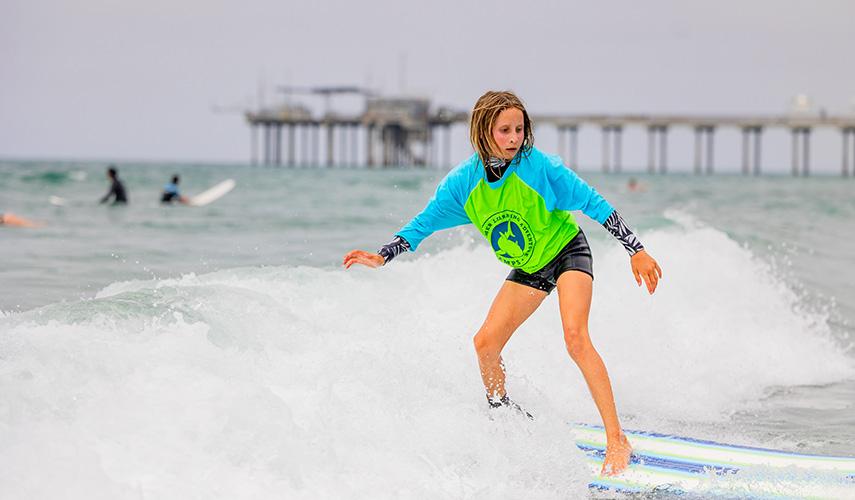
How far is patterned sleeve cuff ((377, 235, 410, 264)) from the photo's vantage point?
15.6ft

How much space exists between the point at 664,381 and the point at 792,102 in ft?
316

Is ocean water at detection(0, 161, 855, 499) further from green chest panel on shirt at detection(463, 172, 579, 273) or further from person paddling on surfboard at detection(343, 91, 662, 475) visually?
green chest panel on shirt at detection(463, 172, 579, 273)

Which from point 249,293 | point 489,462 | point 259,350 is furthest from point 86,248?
point 489,462

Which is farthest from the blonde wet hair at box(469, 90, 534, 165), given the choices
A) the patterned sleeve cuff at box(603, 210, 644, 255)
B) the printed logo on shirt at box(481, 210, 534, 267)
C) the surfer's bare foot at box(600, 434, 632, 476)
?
the surfer's bare foot at box(600, 434, 632, 476)

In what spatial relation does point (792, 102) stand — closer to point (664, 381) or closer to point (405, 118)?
point (405, 118)

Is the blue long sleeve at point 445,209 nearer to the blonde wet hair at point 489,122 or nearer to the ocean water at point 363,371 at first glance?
the blonde wet hair at point 489,122

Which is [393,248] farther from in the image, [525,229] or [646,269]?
[646,269]

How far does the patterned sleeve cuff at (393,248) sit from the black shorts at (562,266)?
1.81 ft

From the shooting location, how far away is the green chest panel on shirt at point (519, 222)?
4.61 metres

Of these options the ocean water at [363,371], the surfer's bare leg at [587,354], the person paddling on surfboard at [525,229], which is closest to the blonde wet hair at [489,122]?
the person paddling on surfboard at [525,229]

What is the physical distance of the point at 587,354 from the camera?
15.0 ft

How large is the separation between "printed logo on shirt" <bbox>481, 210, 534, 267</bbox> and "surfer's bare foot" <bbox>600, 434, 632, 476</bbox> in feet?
3.12

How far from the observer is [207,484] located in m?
3.86

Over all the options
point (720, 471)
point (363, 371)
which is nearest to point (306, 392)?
point (363, 371)
